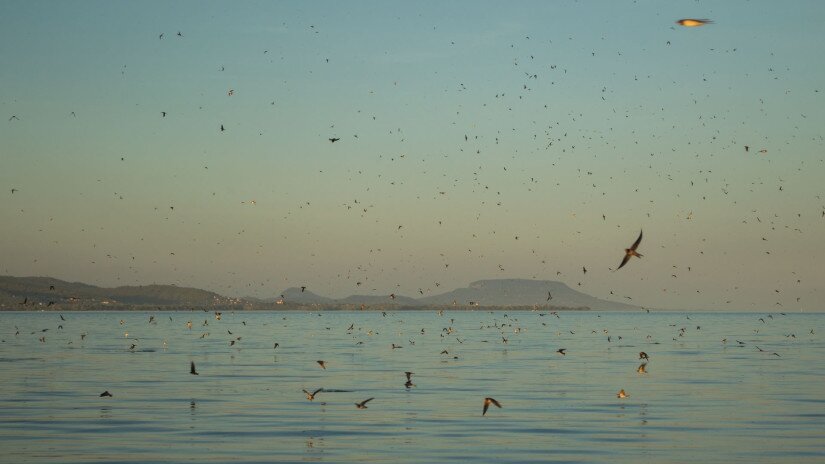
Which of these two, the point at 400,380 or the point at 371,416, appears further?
the point at 400,380

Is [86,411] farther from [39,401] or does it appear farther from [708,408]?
[708,408]

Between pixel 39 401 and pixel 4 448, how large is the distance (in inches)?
455

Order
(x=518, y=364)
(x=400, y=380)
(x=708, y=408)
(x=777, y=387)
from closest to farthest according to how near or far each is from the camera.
A: (x=708, y=408)
(x=777, y=387)
(x=400, y=380)
(x=518, y=364)

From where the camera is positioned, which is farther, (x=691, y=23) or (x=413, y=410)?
(x=413, y=410)

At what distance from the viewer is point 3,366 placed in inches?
2175

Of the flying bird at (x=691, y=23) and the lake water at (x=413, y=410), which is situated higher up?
the flying bird at (x=691, y=23)

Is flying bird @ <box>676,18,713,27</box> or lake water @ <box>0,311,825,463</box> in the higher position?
flying bird @ <box>676,18,713,27</box>

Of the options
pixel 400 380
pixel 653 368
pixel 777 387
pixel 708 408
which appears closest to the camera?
pixel 708 408

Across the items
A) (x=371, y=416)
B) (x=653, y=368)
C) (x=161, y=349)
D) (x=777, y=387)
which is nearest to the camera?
(x=371, y=416)

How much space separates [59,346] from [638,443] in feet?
198

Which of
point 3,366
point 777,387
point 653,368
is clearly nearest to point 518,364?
point 653,368

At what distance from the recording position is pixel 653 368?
54.8 meters

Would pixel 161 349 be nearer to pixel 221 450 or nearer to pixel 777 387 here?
pixel 777 387

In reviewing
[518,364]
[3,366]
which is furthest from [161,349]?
[518,364]
